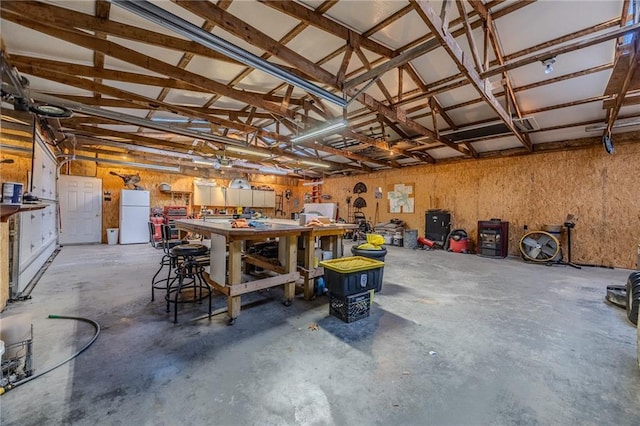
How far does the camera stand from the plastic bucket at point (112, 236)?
829 centimetres

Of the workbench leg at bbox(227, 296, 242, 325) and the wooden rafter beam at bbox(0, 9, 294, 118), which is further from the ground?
the wooden rafter beam at bbox(0, 9, 294, 118)

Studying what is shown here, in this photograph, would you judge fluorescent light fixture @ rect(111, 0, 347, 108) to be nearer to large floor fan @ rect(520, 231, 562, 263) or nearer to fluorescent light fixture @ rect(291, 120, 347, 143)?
fluorescent light fixture @ rect(291, 120, 347, 143)

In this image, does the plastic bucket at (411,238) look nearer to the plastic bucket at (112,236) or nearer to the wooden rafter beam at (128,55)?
the wooden rafter beam at (128,55)

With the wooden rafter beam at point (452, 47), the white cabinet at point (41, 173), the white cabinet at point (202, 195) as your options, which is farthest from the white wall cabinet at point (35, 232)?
the wooden rafter beam at point (452, 47)

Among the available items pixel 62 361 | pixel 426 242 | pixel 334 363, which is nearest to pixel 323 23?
pixel 334 363

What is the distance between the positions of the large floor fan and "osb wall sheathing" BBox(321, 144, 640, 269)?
63 centimetres

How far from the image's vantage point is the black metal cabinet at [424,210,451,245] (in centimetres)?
816

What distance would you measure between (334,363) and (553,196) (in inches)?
300

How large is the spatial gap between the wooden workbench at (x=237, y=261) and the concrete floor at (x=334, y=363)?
0.31 m

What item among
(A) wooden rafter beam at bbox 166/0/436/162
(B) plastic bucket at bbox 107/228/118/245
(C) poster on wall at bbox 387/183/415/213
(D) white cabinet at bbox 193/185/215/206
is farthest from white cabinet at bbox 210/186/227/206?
(A) wooden rafter beam at bbox 166/0/436/162

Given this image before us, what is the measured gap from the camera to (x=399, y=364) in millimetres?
2008

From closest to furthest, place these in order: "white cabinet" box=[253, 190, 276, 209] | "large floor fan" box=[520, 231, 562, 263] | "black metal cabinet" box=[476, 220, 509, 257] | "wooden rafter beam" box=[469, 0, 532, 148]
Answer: "wooden rafter beam" box=[469, 0, 532, 148] < "large floor fan" box=[520, 231, 562, 263] < "black metal cabinet" box=[476, 220, 509, 257] < "white cabinet" box=[253, 190, 276, 209]

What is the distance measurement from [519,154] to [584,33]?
442 cm

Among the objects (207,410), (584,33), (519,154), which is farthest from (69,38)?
(519,154)
